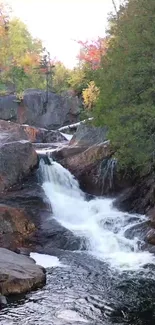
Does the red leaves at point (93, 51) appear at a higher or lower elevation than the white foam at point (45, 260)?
higher

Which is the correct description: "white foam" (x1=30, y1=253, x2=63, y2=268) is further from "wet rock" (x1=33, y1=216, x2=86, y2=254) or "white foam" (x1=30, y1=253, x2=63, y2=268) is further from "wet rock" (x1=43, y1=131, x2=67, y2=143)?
"wet rock" (x1=43, y1=131, x2=67, y2=143)

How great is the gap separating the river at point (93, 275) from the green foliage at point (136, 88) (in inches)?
112

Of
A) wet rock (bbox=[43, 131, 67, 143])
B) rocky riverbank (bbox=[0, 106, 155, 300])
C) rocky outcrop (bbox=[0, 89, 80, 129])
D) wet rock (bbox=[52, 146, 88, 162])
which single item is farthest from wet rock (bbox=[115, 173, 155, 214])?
rocky outcrop (bbox=[0, 89, 80, 129])

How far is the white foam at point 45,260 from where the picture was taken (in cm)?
1225

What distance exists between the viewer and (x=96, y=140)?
21.5m

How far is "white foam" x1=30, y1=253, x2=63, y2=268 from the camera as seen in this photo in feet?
40.2

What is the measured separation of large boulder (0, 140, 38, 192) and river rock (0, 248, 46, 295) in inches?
258

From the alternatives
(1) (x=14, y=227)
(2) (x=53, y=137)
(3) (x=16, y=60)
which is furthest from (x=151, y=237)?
(3) (x=16, y=60)

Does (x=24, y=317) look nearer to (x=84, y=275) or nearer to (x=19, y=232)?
(x=84, y=275)

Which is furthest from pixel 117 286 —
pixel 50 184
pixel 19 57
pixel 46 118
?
pixel 19 57

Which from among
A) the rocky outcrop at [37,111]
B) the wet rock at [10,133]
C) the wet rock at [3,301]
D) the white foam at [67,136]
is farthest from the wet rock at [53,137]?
the wet rock at [3,301]

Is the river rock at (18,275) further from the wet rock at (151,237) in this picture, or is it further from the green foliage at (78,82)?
the green foliage at (78,82)

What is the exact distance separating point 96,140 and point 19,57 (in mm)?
25350

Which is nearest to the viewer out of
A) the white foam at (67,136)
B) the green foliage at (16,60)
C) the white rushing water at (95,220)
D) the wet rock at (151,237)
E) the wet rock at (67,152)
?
the white rushing water at (95,220)
